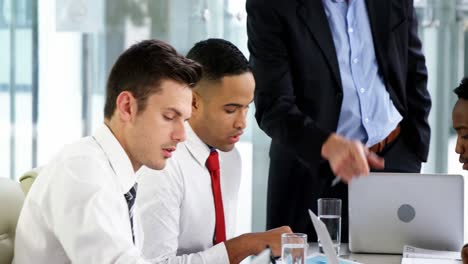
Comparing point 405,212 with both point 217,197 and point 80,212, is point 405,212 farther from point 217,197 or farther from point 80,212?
point 80,212

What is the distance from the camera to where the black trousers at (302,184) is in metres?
3.10

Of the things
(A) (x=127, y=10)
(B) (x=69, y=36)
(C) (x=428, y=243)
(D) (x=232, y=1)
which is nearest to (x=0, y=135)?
(B) (x=69, y=36)

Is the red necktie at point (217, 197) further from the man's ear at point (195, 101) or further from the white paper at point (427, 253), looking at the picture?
the white paper at point (427, 253)

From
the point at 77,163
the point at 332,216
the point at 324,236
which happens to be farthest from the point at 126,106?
the point at 332,216

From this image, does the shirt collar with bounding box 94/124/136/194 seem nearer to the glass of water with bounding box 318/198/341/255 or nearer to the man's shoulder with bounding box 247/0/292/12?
the glass of water with bounding box 318/198/341/255

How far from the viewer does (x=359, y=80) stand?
3.08 metres

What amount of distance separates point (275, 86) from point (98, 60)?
1.56 m

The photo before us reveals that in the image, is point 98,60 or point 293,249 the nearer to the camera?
point 293,249

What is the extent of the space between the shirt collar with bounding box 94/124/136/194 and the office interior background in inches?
89.0

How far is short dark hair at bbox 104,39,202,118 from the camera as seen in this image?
207cm

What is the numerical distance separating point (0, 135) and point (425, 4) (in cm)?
211

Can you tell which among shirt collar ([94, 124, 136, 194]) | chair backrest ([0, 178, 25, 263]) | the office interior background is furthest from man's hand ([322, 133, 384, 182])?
the office interior background

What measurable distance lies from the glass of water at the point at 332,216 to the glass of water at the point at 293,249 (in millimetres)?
404

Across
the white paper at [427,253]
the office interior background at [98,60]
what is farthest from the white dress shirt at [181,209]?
the office interior background at [98,60]
